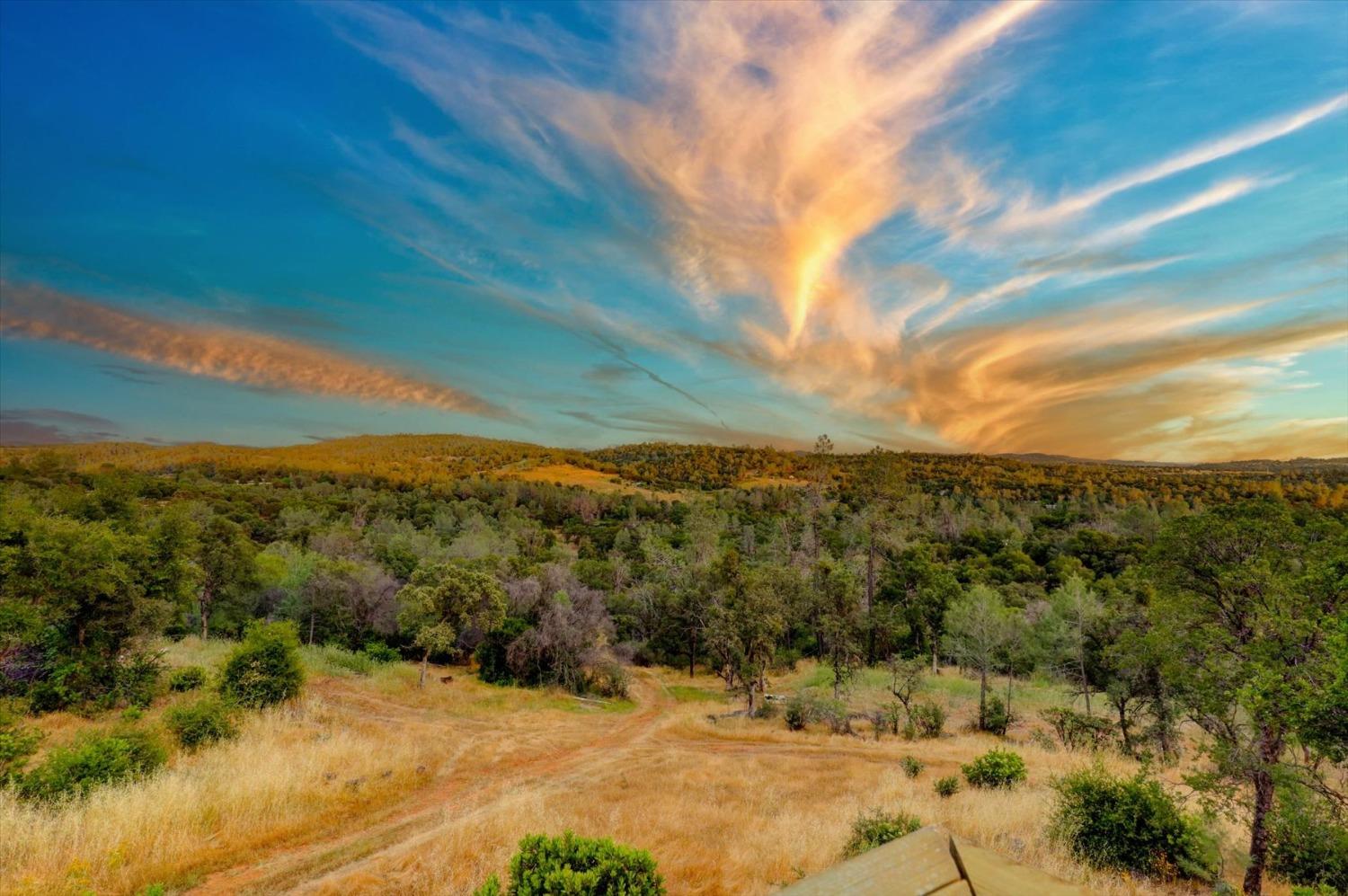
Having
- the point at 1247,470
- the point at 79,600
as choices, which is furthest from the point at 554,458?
the point at 1247,470

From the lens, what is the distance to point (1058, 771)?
1866 centimetres

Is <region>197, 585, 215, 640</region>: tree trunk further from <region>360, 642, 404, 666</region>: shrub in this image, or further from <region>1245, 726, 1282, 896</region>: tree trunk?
<region>1245, 726, 1282, 896</region>: tree trunk

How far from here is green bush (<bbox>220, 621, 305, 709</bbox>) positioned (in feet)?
66.6

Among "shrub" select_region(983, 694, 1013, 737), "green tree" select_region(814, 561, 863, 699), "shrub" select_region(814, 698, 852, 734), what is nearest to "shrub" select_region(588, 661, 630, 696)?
"shrub" select_region(814, 698, 852, 734)

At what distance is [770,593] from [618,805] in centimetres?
2121

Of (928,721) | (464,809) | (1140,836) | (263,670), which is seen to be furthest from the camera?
(928,721)

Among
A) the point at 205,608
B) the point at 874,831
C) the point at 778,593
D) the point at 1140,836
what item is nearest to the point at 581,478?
the point at 778,593

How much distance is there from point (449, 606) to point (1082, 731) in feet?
105

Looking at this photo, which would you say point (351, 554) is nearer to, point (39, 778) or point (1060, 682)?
point (39, 778)

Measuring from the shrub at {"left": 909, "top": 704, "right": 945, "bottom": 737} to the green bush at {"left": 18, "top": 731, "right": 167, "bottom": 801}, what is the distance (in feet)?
91.9

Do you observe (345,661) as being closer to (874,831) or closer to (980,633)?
(874,831)

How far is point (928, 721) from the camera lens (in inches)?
1068

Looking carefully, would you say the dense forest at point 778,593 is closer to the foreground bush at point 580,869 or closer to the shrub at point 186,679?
the shrub at point 186,679

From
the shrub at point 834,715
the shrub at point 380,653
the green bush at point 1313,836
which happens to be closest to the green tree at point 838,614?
the shrub at point 834,715
